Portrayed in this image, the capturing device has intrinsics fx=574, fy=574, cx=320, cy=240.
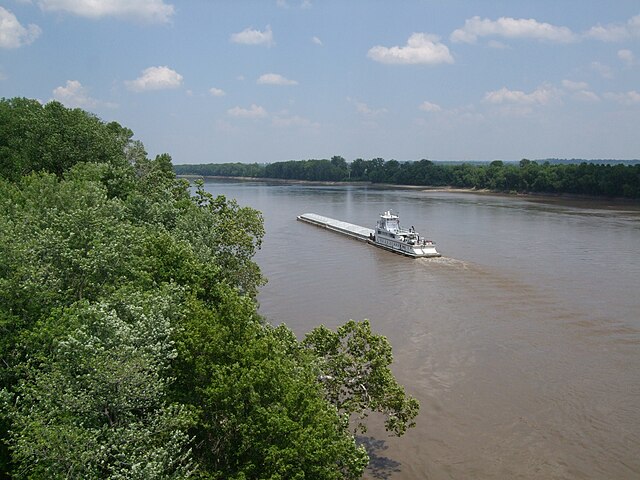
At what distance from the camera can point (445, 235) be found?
60.7 metres

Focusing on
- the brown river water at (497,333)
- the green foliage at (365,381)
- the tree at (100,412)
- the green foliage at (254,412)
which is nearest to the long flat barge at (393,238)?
the brown river water at (497,333)

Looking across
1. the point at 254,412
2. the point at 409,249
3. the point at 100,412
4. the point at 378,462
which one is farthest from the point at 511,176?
the point at 100,412

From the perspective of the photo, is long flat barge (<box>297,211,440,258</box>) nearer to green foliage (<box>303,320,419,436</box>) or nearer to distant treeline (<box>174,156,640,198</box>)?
green foliage (<box>303,320,419,436</box>)

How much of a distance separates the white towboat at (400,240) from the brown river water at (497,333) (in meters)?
1.04

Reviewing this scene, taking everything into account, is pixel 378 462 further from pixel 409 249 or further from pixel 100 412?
pixel 409 249

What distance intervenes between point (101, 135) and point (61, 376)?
31527mm

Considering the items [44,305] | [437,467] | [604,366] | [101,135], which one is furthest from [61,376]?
[101,135]

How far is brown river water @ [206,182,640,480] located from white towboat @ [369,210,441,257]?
1.04m

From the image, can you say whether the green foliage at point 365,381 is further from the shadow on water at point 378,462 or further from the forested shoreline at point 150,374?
the shadow on water at point 378,462

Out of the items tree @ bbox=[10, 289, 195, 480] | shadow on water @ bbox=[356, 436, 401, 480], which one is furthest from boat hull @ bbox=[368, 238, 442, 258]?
tree @ bbox=[10, 289, 195, 480]

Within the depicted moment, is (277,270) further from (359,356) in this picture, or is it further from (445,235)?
(359,356)

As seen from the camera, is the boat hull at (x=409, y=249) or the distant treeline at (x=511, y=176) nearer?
the boat hull at (x=409, y=249)

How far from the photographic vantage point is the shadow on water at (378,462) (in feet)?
54.6

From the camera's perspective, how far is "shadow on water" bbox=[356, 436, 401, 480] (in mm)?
16656
